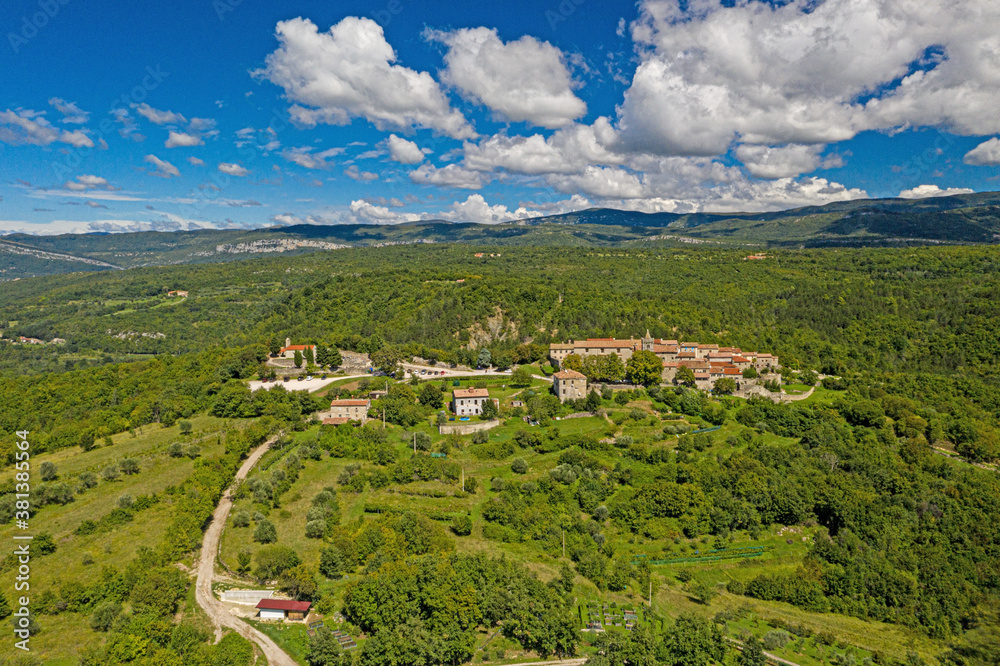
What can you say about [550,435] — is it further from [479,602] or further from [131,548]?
[131,548]

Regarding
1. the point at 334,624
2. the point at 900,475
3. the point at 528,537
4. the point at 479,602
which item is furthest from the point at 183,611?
the point at 900,475

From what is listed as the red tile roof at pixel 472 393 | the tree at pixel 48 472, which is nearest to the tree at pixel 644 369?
the red tile roof at pixel 472 393

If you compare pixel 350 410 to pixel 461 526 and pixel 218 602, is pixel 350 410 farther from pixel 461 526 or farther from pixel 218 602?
pixel 218 602

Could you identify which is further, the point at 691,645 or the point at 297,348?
the point at 297,348

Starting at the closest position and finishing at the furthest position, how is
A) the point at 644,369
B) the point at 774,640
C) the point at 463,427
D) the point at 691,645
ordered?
the point at 691,645, the point at 774,640, the point at 463,427, the point at 644,369

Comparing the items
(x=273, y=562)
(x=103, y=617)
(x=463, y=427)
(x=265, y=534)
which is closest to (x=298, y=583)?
(x=273, y=562)

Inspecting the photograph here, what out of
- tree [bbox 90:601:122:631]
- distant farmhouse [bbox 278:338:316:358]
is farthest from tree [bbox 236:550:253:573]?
distant farmhouse [bbox 278:338:316:358]
